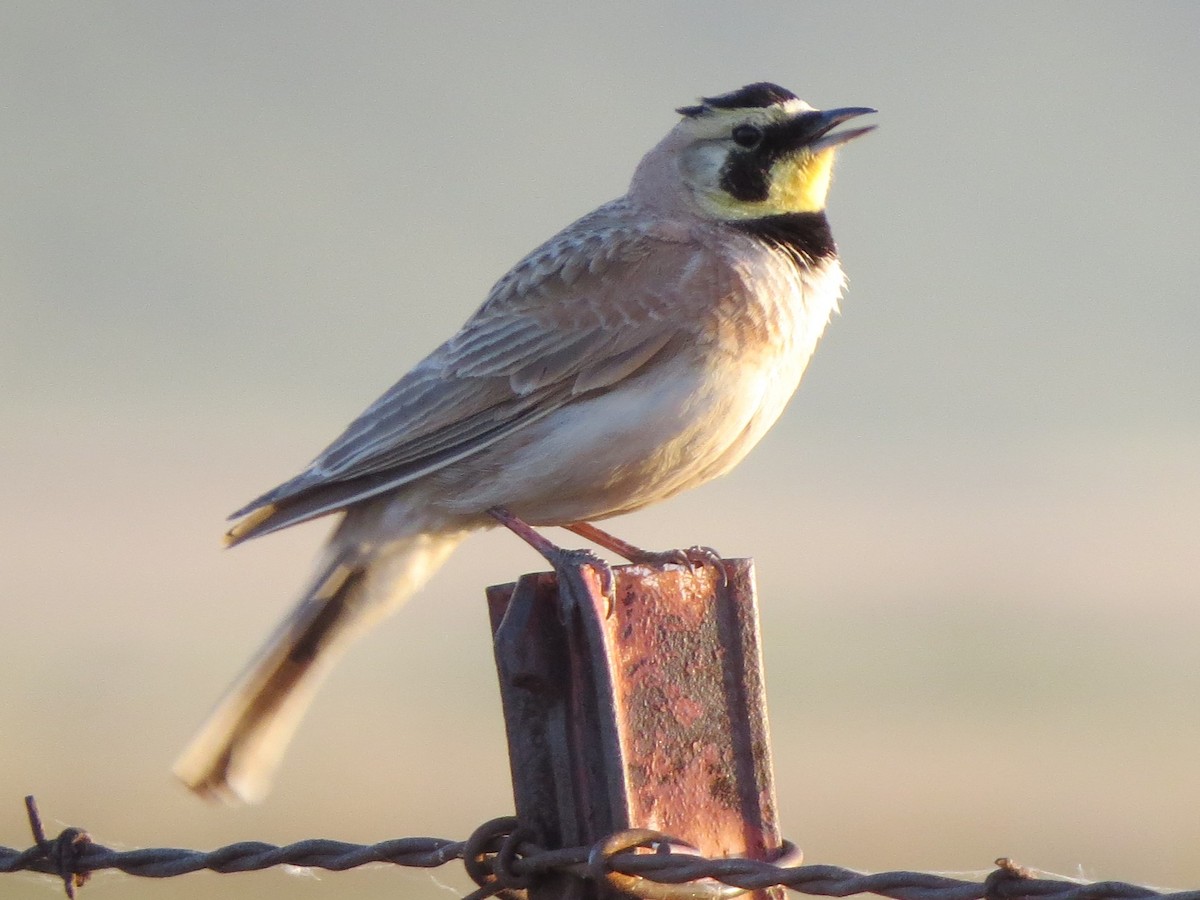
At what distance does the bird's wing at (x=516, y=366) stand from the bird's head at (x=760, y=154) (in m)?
0.46

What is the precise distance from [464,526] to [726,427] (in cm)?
96

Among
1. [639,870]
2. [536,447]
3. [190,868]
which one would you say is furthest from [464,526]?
[639,870]

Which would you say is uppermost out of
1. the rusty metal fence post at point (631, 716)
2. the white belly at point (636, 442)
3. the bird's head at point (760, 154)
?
the bird's head at point (760, 154)

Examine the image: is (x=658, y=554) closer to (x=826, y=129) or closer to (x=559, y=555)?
(x=559, y=555)

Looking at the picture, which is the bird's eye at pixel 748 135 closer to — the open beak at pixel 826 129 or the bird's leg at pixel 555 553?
the open beak at pixel 826 129

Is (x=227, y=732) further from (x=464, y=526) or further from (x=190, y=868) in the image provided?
(x=190, y=868)

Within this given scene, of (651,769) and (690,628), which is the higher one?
(690,628)

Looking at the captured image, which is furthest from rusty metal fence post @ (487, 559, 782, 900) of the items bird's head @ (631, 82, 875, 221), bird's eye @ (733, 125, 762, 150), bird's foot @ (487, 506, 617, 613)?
bird's eye @ (733, 125, 762, 150)

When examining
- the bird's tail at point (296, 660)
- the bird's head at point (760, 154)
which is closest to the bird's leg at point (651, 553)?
the bird's tail at point (296, 660)

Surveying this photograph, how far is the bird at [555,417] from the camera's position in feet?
17.0

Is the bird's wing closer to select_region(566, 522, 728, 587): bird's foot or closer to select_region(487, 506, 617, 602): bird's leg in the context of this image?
select_region(487, 506, 617, 602): bird's leg

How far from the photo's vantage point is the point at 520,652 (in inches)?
129

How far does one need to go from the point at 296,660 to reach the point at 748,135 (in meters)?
2.62

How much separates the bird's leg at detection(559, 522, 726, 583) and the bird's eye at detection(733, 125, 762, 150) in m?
1.58
